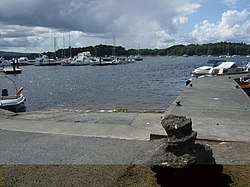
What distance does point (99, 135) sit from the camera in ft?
27.2

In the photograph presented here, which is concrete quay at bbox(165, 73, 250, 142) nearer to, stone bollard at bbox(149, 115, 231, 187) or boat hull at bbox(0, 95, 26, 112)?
stone bollard at bbox(149, 115, 231, 187)

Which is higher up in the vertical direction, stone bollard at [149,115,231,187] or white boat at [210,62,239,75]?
stone bollard at [149,115,231,187]

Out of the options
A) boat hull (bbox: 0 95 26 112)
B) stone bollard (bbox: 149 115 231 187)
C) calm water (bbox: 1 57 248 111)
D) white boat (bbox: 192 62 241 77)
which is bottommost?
calm water (bbox: 1 57 248 111)

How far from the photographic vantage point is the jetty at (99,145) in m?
5.27

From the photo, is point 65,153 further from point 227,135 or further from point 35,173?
point 227,135

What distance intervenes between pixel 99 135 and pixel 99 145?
45.4 inches

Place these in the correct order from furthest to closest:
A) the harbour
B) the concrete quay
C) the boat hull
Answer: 1. the boat hull
2. the concrete quay
3. the harbour

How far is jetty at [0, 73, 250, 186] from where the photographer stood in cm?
527

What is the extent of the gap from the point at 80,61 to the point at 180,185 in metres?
131

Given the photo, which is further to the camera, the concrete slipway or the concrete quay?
the concrete quay

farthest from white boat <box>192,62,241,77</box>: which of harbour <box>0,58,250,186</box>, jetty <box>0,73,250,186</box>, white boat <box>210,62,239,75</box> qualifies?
jetty <box>0,73,250,186</box>

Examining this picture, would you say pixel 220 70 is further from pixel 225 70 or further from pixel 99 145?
pixel 99 145

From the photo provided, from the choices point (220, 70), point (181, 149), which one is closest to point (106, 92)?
point (220, 70)

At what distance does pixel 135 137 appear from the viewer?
26.6 feet
